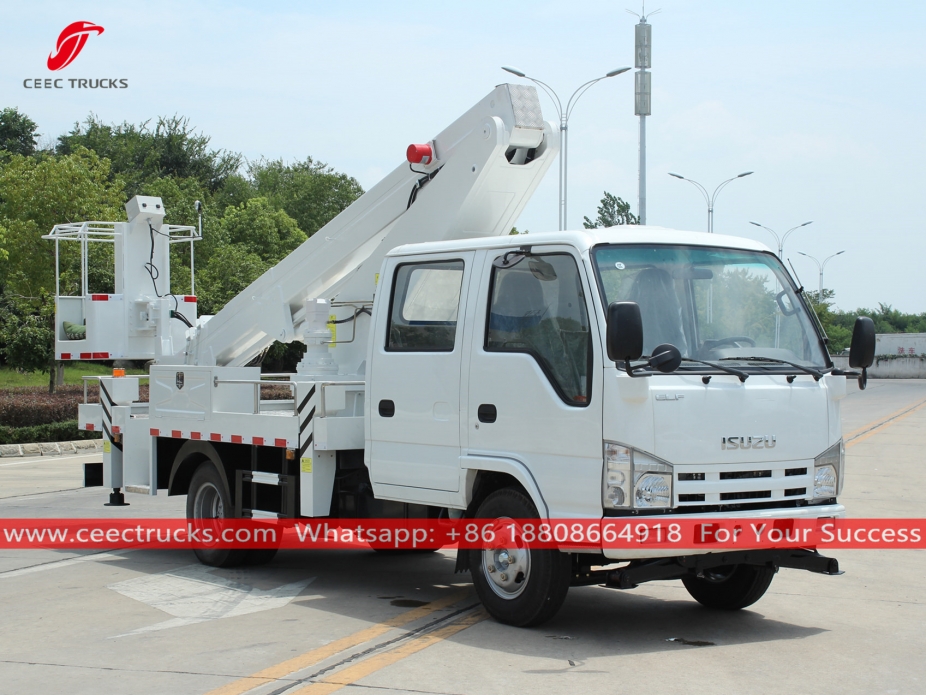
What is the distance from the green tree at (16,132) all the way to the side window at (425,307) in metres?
54.4

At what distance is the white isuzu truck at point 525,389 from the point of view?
594 centimetres

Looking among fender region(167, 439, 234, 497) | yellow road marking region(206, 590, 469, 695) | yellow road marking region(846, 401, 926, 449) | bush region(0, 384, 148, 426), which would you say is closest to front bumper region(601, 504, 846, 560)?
yellow road marking region(206, 590, 469, 695)

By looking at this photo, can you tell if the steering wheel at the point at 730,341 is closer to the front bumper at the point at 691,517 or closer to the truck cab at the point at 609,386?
the truck cab at the point at 609,386

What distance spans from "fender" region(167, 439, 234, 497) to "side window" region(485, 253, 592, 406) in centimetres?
304

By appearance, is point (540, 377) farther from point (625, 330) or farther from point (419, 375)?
point (419, 375)

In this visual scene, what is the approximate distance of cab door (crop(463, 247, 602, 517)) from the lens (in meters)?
5.99

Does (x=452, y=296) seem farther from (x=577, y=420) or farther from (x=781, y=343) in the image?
(x=781, y=343)

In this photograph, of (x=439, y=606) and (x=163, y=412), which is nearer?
(x=439, y=606)

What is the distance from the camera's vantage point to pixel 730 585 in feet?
23.6

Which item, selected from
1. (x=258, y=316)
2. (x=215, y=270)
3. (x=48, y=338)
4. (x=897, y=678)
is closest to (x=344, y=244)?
(x=258, y=316)

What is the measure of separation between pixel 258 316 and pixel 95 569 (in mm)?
2577

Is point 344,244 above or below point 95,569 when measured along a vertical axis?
above

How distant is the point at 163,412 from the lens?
30.3ft

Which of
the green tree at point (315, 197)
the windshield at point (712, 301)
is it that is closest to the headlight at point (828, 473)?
the windshield at point (712, 301)
